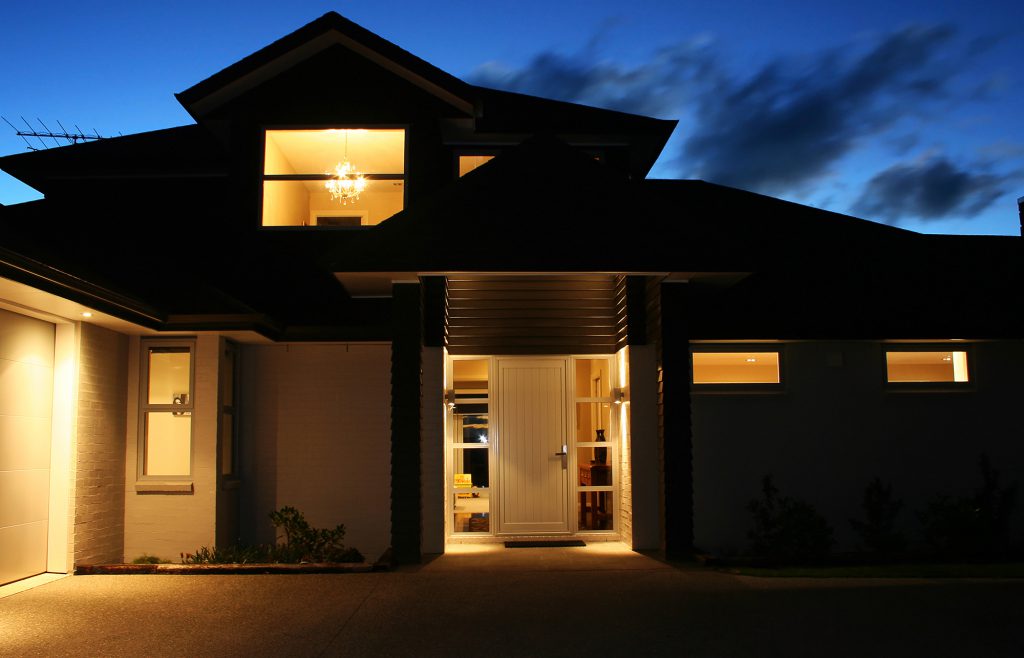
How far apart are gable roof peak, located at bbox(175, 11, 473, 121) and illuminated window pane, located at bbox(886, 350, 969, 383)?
21.3ft

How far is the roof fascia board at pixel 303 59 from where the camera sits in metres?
12.5

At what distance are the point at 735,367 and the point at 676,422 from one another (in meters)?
2.18

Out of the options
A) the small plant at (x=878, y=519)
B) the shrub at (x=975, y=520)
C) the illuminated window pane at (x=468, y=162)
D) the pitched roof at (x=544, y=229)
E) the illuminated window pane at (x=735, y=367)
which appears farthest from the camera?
the illuminated window pane at (x=468, y=162)

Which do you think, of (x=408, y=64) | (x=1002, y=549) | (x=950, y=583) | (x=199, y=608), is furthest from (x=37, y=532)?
(x=1002, y=549)

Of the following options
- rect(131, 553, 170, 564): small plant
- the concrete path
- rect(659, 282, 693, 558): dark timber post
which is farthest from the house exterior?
the concrete path

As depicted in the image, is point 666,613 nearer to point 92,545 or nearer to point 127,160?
point 92,545

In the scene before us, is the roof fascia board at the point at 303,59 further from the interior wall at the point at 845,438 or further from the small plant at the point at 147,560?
the small plant at the point at 147,560

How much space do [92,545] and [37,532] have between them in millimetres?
874

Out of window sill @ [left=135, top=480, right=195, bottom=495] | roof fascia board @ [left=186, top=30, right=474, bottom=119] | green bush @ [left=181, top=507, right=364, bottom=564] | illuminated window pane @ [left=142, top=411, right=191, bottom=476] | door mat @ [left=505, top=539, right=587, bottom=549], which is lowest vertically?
door mat @ [left=505, top=539, right=587, bottom=549]

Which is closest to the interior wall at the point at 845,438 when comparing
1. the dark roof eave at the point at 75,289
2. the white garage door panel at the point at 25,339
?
the dark roof eave at the point at 75,289

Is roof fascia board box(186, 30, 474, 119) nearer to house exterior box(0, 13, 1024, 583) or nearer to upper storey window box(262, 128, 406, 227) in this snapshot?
house exterior box(0, 13, 1024, 583)

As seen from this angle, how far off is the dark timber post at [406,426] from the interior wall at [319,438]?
193cm

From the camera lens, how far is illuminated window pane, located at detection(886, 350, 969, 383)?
1216 cm

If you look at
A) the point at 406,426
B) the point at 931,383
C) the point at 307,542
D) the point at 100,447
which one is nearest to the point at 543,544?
the point at 406,426
